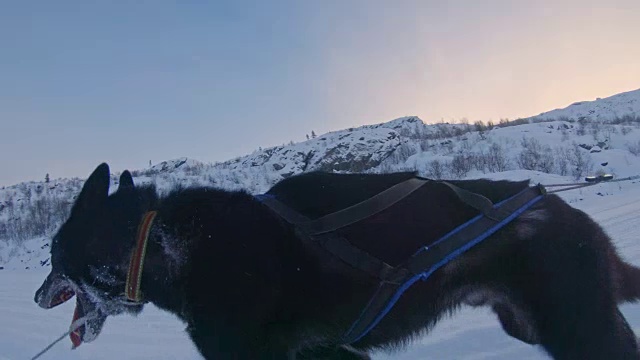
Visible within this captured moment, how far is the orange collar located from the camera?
2354 mm

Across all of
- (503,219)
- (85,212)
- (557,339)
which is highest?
(85,212)

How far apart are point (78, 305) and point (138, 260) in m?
0.59

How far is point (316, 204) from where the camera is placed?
2402mm

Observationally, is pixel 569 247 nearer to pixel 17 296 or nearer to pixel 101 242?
pixel 101 242

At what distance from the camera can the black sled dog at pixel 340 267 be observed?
2.07 metres

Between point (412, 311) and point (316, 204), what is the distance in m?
0.69

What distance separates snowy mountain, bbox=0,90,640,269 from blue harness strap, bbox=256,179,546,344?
24.7ft

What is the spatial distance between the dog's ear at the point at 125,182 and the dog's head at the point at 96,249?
0.02 metres

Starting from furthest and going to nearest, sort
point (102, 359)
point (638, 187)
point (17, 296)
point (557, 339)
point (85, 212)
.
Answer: point (638, 187)
point (17, 296)
point (102, 359)
point (85, 212)
point (557, 339)

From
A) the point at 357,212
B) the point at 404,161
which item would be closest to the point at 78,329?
the point at 357,212

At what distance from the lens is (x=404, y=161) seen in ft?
72.4

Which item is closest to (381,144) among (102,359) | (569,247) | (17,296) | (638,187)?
(638,187)

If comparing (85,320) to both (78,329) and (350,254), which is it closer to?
(78,329)

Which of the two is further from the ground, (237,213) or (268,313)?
(237,213)
